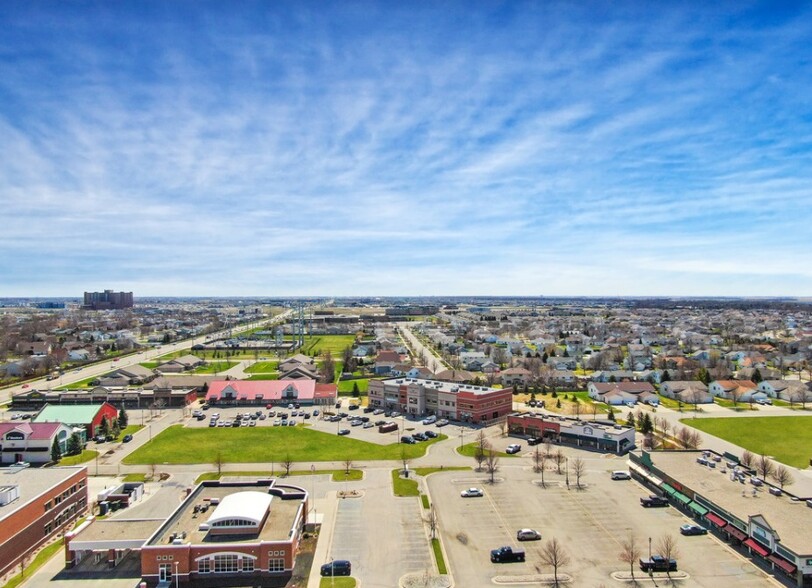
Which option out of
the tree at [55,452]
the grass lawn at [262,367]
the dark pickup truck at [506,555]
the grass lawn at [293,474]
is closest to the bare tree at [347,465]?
the grass lawn at [293,474]

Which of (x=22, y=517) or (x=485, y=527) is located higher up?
(x=22, y=517)

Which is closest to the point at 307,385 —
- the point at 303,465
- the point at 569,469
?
the point at 303,465

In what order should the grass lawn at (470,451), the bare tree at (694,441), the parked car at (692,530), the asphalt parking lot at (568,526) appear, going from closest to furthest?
the asphalt parking lot at (568,526)
the parked car at (692,530)
the grass lawn at (470,451)
the bare tree at (694,441)

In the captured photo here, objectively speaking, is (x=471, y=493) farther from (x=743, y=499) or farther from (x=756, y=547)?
(x=743, y=499)

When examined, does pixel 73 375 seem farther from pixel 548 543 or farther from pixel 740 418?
pixel 740 418

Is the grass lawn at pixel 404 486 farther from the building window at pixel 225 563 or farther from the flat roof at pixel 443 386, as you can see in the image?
the flat roof at pixel 443 386

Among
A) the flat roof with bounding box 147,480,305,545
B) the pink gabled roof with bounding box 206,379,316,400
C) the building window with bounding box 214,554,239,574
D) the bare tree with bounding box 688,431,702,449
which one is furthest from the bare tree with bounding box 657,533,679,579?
the pink gabled roof with bounding box 206,379,316,400
